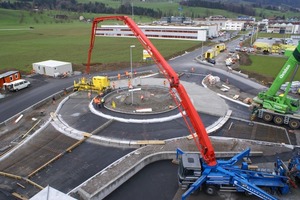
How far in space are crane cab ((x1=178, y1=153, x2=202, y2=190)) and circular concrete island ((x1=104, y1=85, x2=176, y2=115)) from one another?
39.3 feet

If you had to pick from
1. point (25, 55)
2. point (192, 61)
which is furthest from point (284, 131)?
point (25, 55)

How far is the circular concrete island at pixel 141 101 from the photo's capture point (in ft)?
90.0

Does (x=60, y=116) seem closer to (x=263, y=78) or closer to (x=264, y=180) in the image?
(x=264, y=180)

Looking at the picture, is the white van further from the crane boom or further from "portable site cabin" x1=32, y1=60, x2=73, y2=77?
the crane boom

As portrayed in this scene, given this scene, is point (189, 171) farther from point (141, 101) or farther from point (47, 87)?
point (47, 87)

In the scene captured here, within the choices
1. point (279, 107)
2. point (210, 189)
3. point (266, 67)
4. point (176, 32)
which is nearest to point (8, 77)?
point (210, 189)

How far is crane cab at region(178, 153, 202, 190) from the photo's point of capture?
1446 cm

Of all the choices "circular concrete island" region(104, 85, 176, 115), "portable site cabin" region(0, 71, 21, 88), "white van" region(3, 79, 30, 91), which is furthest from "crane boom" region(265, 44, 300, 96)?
"portable site cabin" region(0, 71, 21, 88)

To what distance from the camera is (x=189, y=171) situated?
14555 millimetres

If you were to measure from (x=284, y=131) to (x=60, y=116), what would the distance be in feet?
75.8

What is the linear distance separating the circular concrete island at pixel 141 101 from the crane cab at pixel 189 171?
11986 mm

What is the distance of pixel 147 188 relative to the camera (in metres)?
16.0

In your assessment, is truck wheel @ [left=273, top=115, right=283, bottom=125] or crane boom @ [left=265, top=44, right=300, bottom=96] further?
truck wheel @ [left=273, top=115, right=283, bottom=125]

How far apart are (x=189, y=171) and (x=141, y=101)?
16.3 m
